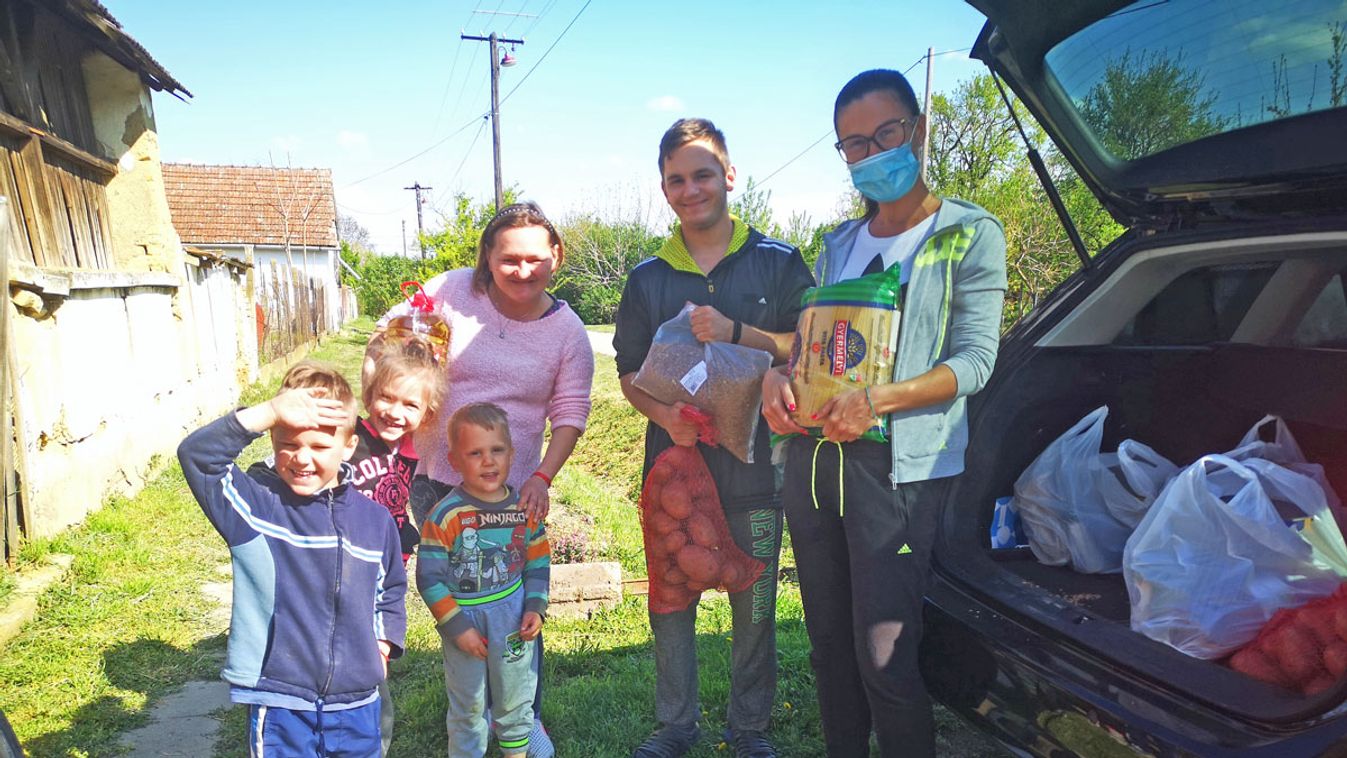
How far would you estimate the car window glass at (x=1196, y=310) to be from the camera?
117 inches

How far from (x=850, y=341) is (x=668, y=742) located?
1.57 meters

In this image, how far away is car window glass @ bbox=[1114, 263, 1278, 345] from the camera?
9.78 feet

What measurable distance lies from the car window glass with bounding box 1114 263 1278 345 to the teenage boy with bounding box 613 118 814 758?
1209mm

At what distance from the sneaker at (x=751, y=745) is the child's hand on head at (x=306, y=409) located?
1705mm

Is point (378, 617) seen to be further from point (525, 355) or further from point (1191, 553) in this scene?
point (1191, 553)

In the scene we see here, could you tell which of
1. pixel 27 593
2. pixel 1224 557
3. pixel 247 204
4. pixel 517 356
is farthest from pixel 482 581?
pixel 247 204

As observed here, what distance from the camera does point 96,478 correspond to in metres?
5.86

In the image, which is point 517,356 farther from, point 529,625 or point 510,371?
point 529,625

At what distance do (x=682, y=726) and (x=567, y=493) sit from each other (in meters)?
3.93

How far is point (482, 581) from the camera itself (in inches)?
103

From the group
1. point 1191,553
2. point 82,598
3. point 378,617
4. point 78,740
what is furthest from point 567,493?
point 1191,553

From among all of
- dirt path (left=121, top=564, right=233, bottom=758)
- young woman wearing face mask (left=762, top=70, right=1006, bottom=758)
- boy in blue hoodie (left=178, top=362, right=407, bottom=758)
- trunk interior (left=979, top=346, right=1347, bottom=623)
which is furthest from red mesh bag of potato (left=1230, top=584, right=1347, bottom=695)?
dirt path (left=121, top=564, right=233, bottom=758)

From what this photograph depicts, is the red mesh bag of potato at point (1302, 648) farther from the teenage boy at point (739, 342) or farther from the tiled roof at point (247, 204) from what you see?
the tiled roof at point (247, 204)

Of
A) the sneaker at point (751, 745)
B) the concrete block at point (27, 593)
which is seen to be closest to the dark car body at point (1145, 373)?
the sneaker at point (751, 745)
